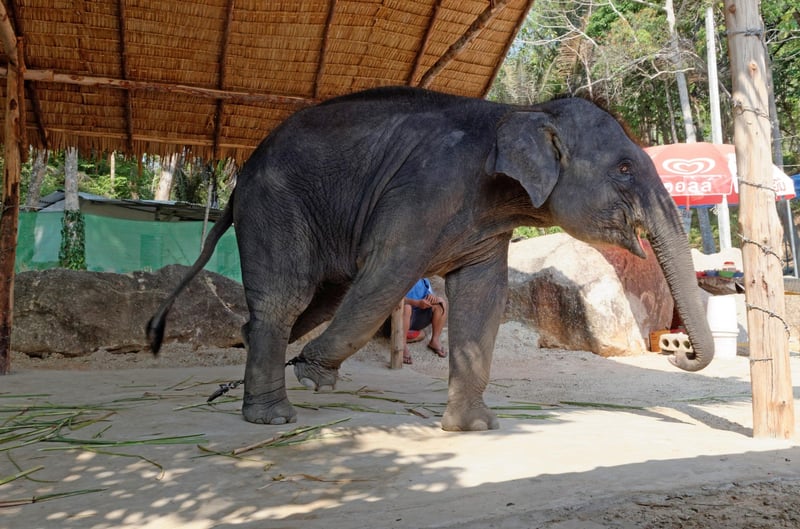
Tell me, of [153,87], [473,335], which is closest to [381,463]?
[473,335]

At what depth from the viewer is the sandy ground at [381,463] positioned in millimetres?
2523

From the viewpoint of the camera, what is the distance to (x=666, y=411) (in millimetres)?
5145

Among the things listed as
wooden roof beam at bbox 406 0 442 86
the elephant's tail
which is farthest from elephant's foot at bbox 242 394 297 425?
wooden roof beam at bbox 406 0 442 86

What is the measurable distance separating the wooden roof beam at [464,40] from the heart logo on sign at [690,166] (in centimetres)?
547

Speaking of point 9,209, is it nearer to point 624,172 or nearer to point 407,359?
point 407,359

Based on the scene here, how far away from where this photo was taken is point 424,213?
12.9 ft

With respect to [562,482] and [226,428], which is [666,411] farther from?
[226,428]

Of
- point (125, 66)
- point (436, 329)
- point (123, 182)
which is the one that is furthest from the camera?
point (123, 182)

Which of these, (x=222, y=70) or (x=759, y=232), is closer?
(x=759, y=232)

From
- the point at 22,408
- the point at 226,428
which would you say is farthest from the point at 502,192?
the point at 22,408

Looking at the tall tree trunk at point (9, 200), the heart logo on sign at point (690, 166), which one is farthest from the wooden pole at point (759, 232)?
the heart logo on sign at point (690, 166)

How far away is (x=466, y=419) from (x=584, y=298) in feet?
17.8

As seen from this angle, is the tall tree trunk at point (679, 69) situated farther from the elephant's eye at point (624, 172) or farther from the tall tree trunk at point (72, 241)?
the elephant's eye at point (624, 172)

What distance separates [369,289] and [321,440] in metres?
0.79
